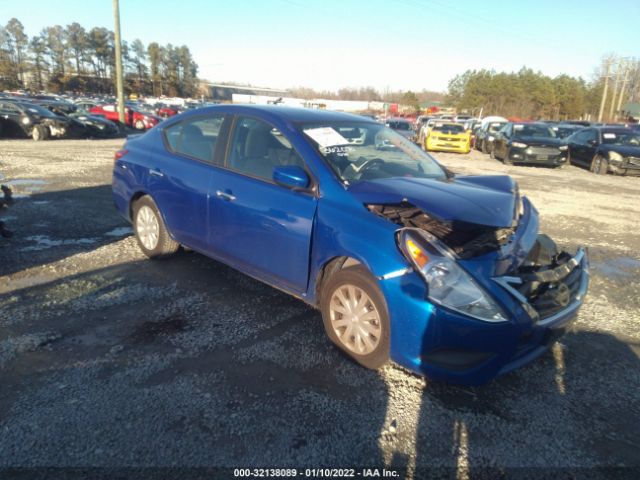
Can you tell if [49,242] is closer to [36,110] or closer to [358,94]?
[36,110]

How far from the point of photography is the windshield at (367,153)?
11.4 ft

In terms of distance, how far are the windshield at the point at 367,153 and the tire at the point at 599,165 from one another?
1345 centimetres

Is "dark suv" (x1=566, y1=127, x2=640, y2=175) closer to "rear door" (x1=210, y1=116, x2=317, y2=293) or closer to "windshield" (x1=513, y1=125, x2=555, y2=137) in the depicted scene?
"windshield" (x1=513, y1=125, x2=555, y2=137)

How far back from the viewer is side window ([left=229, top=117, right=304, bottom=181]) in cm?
359

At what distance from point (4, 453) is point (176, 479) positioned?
0.87m

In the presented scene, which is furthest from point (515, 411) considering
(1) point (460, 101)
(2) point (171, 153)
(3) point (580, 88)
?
(3) point (580, 88)

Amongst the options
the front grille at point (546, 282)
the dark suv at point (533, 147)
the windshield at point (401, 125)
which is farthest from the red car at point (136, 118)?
the front grille at point (546, 282)

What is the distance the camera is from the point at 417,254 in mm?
2648

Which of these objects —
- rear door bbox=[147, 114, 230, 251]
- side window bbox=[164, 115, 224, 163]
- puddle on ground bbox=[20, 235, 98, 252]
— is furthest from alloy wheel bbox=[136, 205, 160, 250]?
puddle on ground bbox=[20, 235, 98, 252]

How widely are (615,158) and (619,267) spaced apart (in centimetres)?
1102

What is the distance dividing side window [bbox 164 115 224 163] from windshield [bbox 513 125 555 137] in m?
15.5

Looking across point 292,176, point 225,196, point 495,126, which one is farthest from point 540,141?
point 292,176

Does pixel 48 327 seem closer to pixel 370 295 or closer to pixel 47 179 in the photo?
pixel 370 295

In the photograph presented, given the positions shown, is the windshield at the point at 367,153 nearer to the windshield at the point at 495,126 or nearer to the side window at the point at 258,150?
the side window at the point at 258,150
